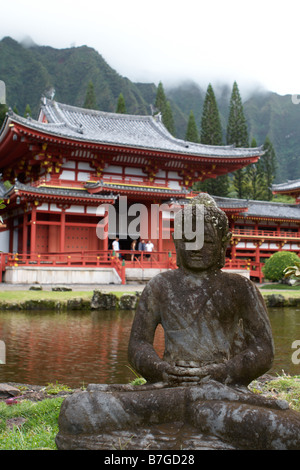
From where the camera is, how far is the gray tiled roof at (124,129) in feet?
89.2

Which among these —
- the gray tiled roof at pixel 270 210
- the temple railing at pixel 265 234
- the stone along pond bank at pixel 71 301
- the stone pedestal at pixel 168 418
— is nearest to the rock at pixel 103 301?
the stone along pond bank at pixel 71 301

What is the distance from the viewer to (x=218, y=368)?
3340 millimetres

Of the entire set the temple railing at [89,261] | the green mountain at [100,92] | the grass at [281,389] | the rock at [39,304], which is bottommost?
the rock at [39,304]

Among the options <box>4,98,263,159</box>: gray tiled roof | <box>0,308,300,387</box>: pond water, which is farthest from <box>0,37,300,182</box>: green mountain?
<box>0,308,300,387</box>: pond water

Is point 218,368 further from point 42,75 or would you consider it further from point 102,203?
point 42,75

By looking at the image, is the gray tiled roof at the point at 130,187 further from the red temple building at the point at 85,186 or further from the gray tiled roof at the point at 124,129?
the gray tiled roof at the point at 124,129

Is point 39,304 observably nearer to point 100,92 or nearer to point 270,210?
point 270,210

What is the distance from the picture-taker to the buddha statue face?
145 inches

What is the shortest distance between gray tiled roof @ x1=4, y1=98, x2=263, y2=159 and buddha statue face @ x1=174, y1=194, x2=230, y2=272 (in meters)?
22.3

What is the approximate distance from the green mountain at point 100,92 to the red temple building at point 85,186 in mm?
55576

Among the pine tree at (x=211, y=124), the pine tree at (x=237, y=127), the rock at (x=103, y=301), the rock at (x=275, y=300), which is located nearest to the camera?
the rock at (x=103, y=301)

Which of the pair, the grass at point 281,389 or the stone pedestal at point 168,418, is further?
the grass at point 281,389
